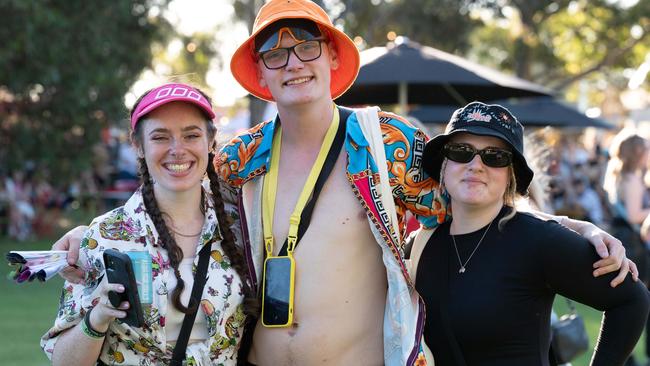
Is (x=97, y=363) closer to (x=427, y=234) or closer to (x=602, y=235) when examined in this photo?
(x=427, y=234)

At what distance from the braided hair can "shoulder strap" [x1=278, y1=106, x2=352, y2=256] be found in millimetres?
186

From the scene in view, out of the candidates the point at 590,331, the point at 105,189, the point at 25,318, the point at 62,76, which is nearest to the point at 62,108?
the point at 62,76

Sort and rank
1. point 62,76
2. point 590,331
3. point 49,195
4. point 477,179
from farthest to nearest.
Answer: point 49,195 < point 62,76 < point 590,331 < point 477,179

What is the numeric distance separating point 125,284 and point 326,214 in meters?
0.92

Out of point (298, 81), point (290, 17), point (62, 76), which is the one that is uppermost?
point (62, 76)

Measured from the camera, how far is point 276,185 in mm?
3676

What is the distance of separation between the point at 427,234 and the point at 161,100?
1.17 m

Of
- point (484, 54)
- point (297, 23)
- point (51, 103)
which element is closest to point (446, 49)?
point (484, 54)

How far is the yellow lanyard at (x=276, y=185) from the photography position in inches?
138

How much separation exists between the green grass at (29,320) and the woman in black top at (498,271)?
4.54 metres

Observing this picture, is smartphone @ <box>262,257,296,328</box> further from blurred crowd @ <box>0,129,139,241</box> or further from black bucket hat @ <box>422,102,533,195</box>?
blurred crowd @ <box>0,129,139,241</box>

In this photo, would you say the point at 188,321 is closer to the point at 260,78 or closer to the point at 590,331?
the point at 260,78

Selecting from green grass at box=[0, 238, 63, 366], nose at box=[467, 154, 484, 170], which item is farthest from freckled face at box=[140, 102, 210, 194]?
green grass at box=[0, 238, 63, 366]

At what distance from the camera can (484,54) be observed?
3722cm
